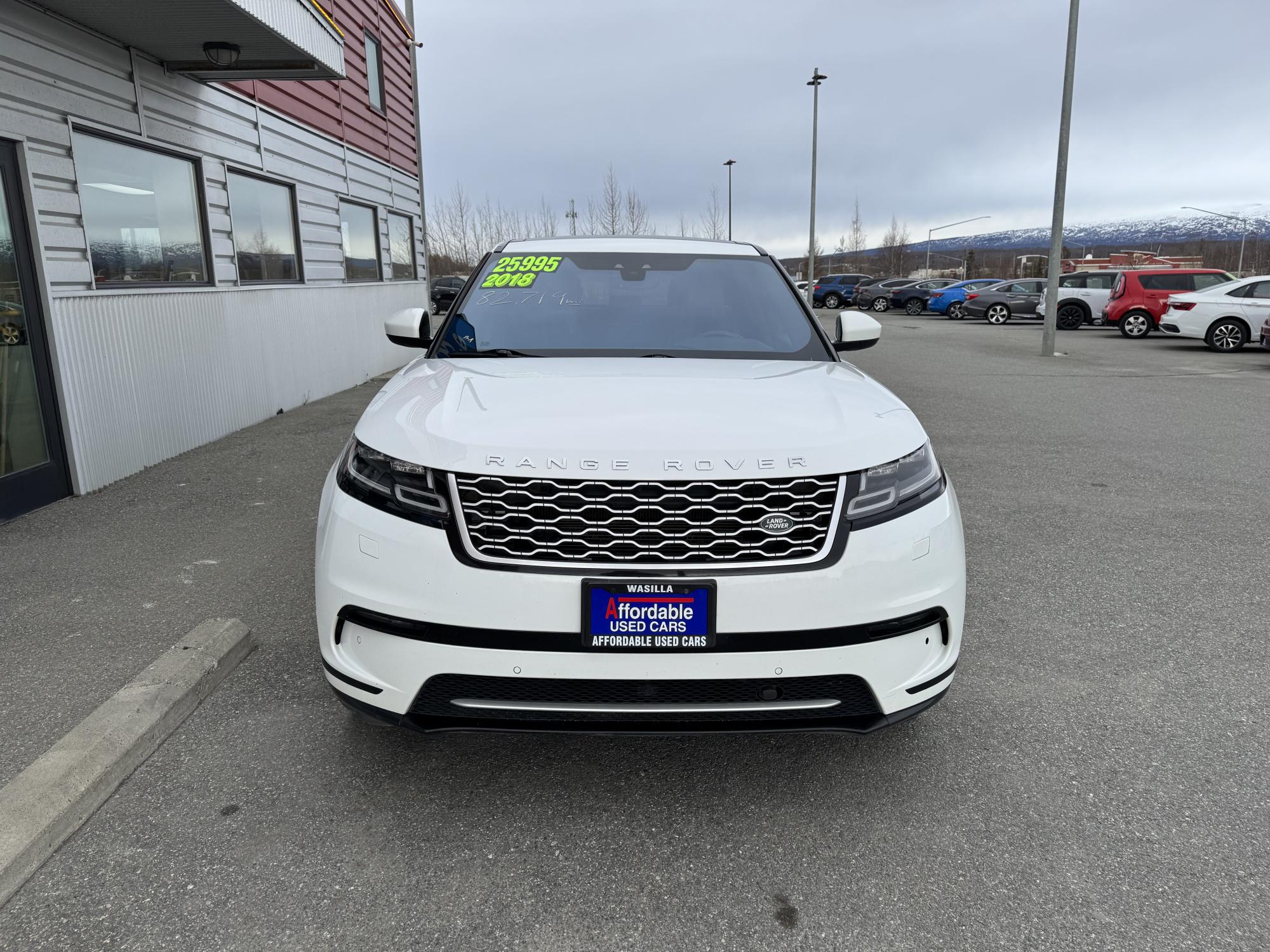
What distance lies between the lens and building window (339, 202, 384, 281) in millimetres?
12884

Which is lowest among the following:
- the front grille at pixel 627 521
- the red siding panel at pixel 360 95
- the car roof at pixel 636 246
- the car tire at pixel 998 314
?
the car tire at pixel 998 314

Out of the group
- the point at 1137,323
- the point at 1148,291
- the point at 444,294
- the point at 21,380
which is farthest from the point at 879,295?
the point at 21,380

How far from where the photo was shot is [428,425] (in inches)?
95.4

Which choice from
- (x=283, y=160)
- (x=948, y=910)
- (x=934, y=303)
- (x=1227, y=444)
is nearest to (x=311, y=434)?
(x=283, y=160)

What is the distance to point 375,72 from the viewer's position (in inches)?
583

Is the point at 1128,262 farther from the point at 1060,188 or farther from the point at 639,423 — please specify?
the point at 639,423

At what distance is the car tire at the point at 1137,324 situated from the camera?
21.1m

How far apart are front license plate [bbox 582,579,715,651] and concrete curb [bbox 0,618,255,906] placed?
1.53m

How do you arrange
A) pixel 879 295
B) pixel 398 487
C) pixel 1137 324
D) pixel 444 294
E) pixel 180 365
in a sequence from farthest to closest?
pixel 879 295 → pixel 444 294 → pixel 1137 324 → pixel 180 365 → pixel 398 487

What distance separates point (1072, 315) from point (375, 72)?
61.8ft

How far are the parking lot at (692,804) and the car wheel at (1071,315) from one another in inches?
Answer: 853

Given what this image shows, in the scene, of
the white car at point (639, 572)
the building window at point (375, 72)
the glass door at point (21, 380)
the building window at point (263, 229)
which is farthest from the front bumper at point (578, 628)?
the building window at point (375, 72)

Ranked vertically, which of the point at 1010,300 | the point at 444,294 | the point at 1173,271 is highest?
the point at 1173,271

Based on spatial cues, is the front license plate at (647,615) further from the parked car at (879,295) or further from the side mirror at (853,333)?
the parked car at (879,295)
